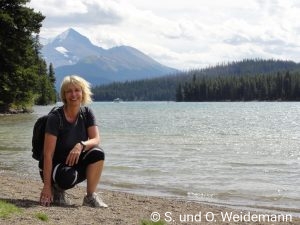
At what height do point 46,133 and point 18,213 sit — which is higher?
point 46,133

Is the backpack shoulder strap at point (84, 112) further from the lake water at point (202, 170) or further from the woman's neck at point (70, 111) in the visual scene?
the lake water at point (202, 170)

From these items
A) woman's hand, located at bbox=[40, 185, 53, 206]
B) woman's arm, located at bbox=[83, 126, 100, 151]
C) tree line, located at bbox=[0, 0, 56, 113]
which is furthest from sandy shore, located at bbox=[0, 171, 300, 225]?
tree line, located at bbox=[0, 0, 56, 113]

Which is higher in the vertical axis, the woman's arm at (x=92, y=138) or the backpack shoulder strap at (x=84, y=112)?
the backpack shoulder strap at (x=84, y=112)

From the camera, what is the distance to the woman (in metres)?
8.34

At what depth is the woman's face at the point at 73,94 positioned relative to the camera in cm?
845

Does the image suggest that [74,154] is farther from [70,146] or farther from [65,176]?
[65,176]

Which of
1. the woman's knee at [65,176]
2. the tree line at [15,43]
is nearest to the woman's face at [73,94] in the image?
the woman's knee at [65,176]

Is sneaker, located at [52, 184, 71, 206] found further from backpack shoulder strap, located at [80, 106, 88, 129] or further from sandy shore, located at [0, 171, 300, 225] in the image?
backpack shoulder strap, located at [80, 106, 88, 129]

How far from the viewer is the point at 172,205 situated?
10359mm

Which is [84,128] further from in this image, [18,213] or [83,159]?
[18,213]

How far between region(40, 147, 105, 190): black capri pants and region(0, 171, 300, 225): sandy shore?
0.44 meters

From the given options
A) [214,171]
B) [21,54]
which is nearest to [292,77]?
[21,54]

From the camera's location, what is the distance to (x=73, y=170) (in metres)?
8.53

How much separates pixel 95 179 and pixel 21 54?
40985 mm
